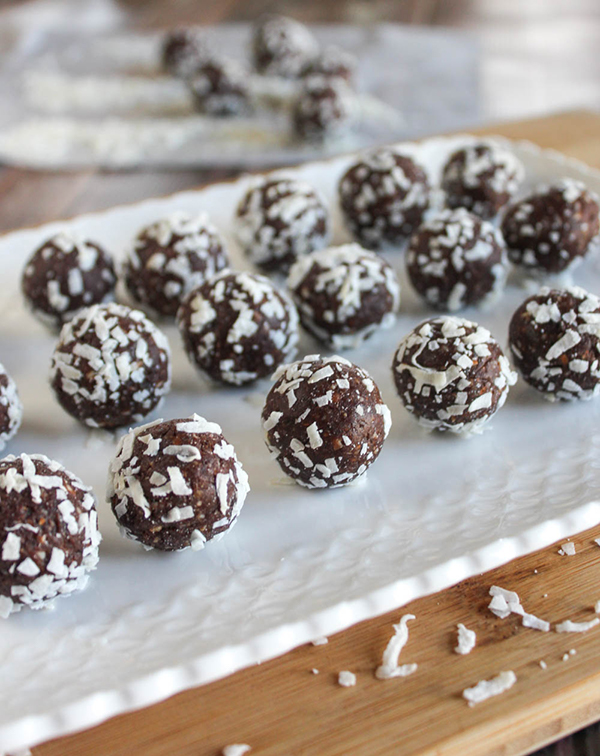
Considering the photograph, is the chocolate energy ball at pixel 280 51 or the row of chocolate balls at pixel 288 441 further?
the chocolate energy ball at pixel 280 51

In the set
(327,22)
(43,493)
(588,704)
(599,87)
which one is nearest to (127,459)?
(43,493)

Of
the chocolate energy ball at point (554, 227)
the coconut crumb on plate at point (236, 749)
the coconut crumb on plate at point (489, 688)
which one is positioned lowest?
the coconut crumb on plate at point (236, 749)

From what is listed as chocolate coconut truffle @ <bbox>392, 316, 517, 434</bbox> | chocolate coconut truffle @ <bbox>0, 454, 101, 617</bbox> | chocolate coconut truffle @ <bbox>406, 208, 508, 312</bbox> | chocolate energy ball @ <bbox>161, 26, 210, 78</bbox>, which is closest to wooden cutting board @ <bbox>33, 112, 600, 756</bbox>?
chocolate coconut truffle @ <bbox>0, 454, 101, 617</bbox>

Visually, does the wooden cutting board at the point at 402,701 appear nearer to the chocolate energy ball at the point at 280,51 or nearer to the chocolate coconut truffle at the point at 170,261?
the chocolate coconut truffle at the point at 170,261

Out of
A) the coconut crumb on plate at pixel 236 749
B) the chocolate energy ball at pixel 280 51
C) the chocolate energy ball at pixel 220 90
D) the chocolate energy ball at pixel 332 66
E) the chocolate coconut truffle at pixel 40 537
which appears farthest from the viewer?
the chocolate energy ball at pixel 280 51

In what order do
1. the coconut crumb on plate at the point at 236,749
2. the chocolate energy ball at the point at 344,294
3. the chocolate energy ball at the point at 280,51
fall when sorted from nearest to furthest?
1. the coconut crumb on plate at the point at 236,749
2. the chocolate energy ball at the point at 344,294
3. the chocolate energy ball at the point at 280,51

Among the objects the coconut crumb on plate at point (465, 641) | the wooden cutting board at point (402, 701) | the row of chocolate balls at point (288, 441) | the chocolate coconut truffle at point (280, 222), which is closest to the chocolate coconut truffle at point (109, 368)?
the row of chocolate balls at point (288, 441)
